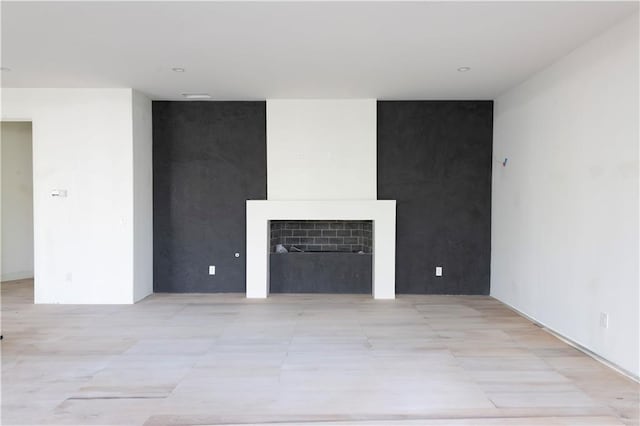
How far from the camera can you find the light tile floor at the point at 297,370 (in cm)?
270

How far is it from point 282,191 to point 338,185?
76 centimetres

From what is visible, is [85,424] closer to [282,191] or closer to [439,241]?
[282,191]

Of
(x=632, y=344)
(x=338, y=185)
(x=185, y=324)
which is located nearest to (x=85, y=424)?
(x=185, y=324)

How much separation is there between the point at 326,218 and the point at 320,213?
10 cm

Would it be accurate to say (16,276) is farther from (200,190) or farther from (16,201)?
(200,190)

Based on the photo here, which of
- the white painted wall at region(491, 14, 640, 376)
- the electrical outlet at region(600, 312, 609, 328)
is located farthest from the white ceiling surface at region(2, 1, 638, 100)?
the electrical outlet at region(600, 312, 609, 328)

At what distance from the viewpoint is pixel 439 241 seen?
6102mm

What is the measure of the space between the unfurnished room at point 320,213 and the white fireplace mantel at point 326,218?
3cm

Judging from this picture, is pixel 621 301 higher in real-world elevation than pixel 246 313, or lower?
higher

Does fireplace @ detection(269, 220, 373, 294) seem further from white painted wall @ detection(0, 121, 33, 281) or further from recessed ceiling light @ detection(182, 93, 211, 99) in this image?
white painted wall @ detection(0, 121, 33, 281)

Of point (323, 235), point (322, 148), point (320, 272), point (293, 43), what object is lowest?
point (320, 272)

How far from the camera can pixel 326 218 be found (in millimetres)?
5918

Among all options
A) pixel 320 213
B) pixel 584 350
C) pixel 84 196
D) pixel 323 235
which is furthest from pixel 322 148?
pixel 584 350

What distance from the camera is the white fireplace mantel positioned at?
231 inches
